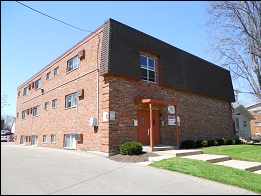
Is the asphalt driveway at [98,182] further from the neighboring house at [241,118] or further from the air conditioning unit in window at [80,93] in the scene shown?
the neighboring house at [241,118]

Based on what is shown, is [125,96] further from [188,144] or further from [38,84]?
[38,84]

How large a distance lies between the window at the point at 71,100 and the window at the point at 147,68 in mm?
5073

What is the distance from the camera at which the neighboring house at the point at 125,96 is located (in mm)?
11750

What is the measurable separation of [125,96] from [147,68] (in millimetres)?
3052

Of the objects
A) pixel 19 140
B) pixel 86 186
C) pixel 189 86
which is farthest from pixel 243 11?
pixel 19 140

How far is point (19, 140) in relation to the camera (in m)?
25.1

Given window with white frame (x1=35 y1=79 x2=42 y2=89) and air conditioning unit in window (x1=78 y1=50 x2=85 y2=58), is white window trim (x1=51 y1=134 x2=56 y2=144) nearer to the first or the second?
air conditioning unit in window (x1=78 y1=50 x2=85 y2=58)

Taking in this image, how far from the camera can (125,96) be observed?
1216 cm

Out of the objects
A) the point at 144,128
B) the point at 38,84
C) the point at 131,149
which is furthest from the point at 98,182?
the point at 38,84

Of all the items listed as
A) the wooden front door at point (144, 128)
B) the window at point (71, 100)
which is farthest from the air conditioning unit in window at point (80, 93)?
the wooden front door at point (144, 128)

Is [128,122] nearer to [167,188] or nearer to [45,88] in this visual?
[167,188]

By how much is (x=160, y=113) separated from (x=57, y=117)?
810cm

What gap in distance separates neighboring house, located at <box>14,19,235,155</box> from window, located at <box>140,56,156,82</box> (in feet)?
0.22

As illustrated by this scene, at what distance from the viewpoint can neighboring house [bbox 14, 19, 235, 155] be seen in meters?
11.8
